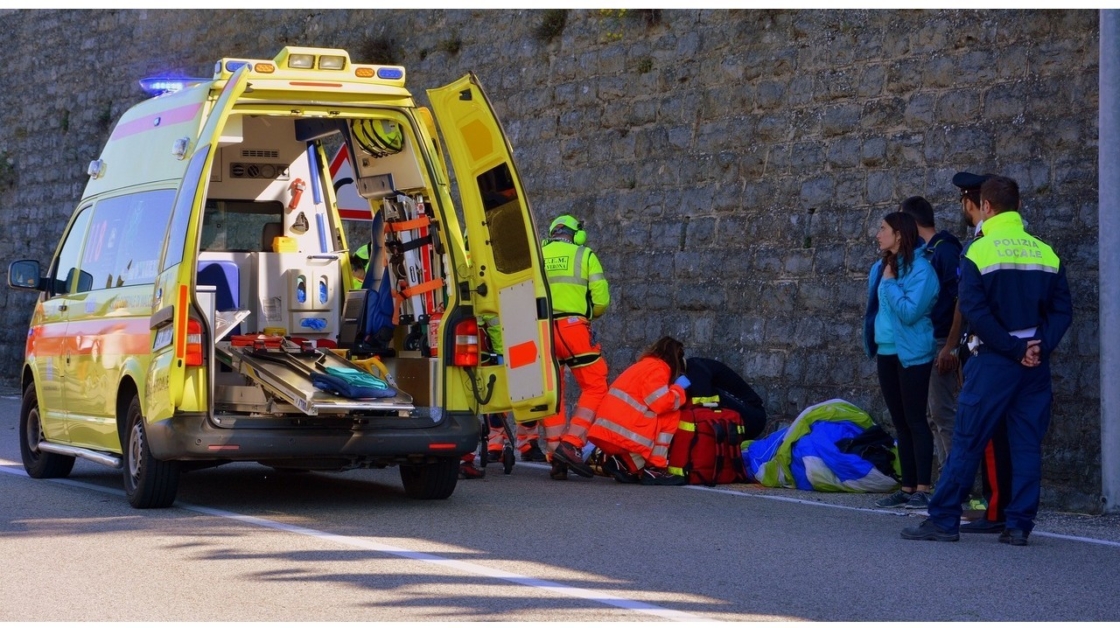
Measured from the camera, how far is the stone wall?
958cm

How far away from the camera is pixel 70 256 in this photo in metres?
9.81

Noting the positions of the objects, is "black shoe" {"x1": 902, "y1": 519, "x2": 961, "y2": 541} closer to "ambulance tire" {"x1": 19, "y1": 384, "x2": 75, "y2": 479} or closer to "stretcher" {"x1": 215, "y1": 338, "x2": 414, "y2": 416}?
"stretcher" {"x1": 215, "y1": 338, "x2": 414, "y2": 416}

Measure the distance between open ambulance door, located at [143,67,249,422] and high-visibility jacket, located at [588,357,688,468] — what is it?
125 inches

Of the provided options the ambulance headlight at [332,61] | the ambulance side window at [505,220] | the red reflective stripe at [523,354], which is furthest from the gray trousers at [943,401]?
the ambulance headlight at [332,61]

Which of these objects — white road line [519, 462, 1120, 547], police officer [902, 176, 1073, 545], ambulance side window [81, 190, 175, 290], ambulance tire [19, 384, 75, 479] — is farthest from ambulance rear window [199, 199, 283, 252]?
police officer [902, 176, 1073, 545]

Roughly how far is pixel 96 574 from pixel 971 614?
11.6ft

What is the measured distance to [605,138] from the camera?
13.3 metres

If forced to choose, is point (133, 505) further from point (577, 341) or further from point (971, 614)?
point (971, 614)

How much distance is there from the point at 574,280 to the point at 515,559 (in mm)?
4004

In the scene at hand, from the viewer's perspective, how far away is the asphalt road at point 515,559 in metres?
5.70

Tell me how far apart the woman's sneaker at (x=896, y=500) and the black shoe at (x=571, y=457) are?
6.84 ft

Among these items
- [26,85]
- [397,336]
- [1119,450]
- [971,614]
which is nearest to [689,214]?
[397,336]

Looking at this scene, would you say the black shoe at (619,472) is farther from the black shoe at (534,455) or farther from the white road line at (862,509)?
the black shoe at (534,455)

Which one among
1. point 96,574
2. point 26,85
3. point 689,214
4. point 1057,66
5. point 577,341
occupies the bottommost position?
point 96,574
